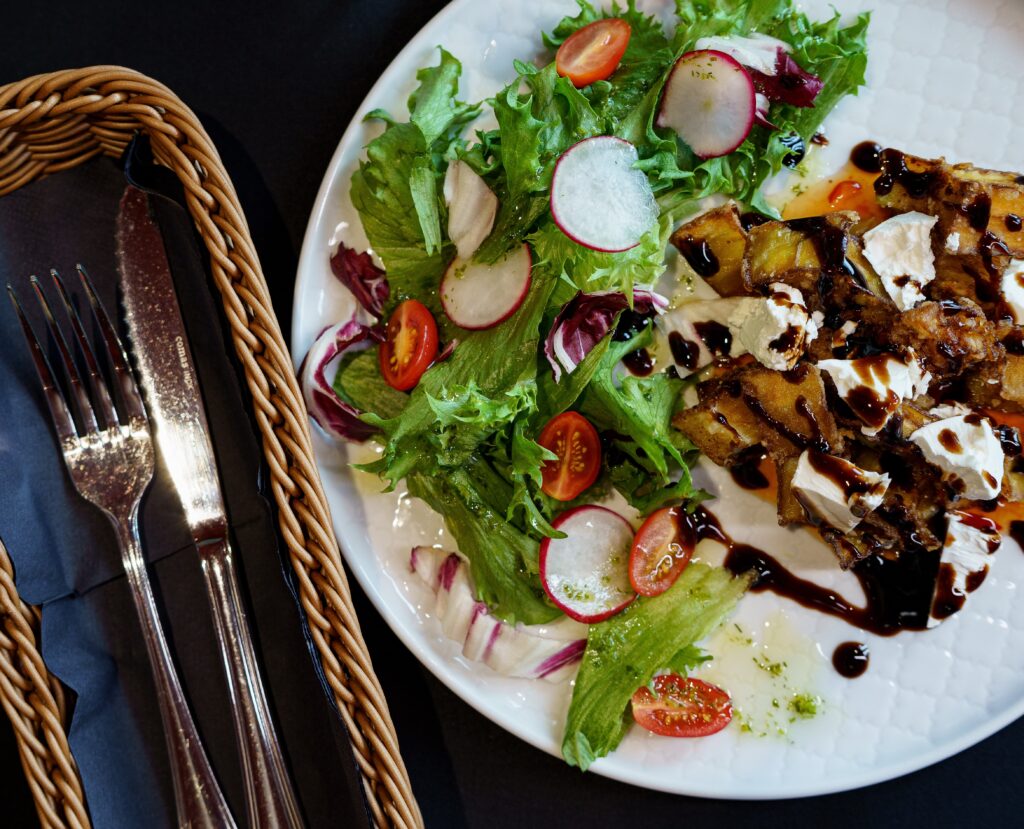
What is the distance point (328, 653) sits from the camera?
8.11 feet

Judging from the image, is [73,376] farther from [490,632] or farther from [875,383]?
[875,383]

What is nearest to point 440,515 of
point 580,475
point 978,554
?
point 580,475

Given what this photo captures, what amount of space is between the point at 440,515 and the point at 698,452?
910 mm

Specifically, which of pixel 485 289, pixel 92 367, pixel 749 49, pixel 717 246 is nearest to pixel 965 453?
pixel 717 246

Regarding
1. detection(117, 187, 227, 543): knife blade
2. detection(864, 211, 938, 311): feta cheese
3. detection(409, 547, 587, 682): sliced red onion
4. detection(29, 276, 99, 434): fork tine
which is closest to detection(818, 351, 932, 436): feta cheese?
detection(864, 211, 938, 311): feta cheese

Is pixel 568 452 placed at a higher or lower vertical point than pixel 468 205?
lower

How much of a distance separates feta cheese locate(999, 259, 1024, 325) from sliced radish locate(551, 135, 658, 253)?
1213 millimetres

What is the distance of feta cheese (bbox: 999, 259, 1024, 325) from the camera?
275cm

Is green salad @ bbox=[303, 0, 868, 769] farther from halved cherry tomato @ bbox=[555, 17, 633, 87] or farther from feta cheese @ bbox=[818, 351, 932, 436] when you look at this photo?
feta cheese @ bbox=[818, 351, 932, 436]

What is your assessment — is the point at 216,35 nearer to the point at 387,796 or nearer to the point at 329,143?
the point at 329,143

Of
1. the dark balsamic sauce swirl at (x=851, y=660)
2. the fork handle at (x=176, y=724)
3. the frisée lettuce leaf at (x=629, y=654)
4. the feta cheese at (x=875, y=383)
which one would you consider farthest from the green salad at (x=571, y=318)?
the fork handle at (x=176, y=724)

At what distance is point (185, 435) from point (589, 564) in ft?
4.58

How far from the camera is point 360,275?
9.45 feet

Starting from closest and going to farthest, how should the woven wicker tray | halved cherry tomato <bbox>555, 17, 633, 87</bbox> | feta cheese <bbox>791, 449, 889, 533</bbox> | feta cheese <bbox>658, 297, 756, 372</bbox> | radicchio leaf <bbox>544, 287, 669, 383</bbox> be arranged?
the woven wicker tray < feta cheese <bbox>791, 449, 889, 533</bbox> < radicchio leaf <bbox>544, 287, 669, 383</bbox> < halved cherry tomato <bbox>555, 17, 633, 87</bbox> < feta cheese <bbox>658, 297, 756, 372</bbox>
